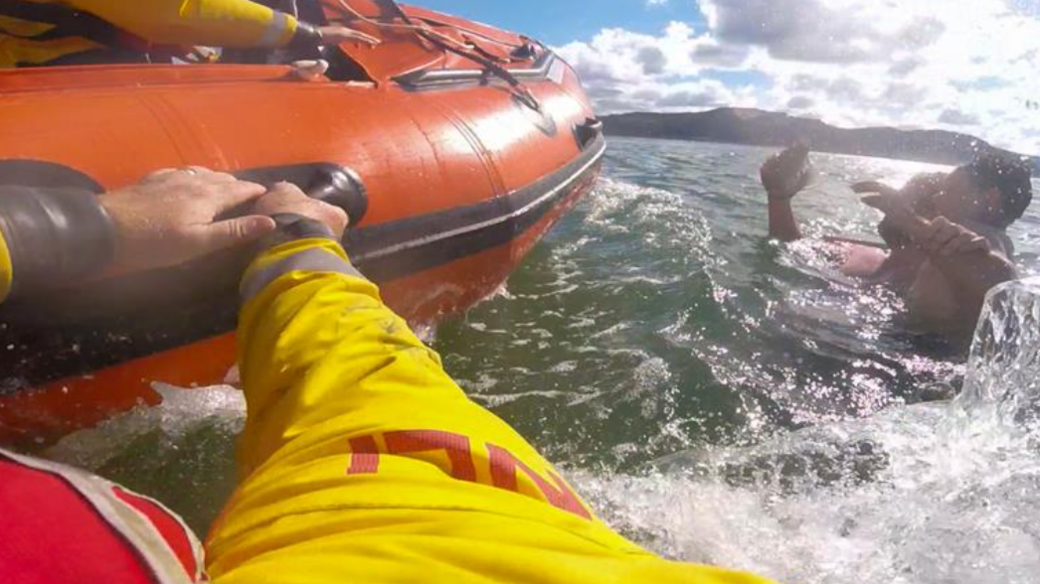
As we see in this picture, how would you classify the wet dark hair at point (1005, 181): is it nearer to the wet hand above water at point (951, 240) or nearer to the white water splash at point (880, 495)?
the wet hand above water at point (951, 240)

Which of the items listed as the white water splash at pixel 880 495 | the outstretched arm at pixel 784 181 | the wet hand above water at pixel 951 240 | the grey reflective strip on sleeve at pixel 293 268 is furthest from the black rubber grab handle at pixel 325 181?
the outstretched arm at pixel 784 181

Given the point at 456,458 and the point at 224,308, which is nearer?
the point at 456,458

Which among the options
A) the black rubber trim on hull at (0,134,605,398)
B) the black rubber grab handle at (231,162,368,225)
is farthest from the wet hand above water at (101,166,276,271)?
the black rubber grab handle at (231,162,368,225)

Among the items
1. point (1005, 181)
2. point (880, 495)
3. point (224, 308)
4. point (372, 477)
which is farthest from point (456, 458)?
point (1005, 181)

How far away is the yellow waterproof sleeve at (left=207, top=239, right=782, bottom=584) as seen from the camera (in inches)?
22.7

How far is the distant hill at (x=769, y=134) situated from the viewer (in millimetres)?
29719

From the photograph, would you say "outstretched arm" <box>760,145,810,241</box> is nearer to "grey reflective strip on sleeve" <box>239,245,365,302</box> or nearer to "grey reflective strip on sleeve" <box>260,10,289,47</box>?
"grey reflective strip on sleeve" <box>260,10,289,47</box>

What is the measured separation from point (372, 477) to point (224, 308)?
1499 millimetres

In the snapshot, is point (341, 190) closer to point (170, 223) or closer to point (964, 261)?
point (170, 223)

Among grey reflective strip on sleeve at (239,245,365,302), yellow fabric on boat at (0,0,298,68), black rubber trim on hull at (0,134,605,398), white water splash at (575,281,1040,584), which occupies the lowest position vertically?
white water splash at (575,281,1040,584)

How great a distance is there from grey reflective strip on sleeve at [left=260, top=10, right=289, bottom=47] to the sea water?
1.39 meters

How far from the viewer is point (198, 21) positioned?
9.20ft

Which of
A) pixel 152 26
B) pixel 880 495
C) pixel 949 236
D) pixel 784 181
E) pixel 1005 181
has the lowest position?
pixel 880 495

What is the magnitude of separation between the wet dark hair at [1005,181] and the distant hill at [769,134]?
20.4 meters
